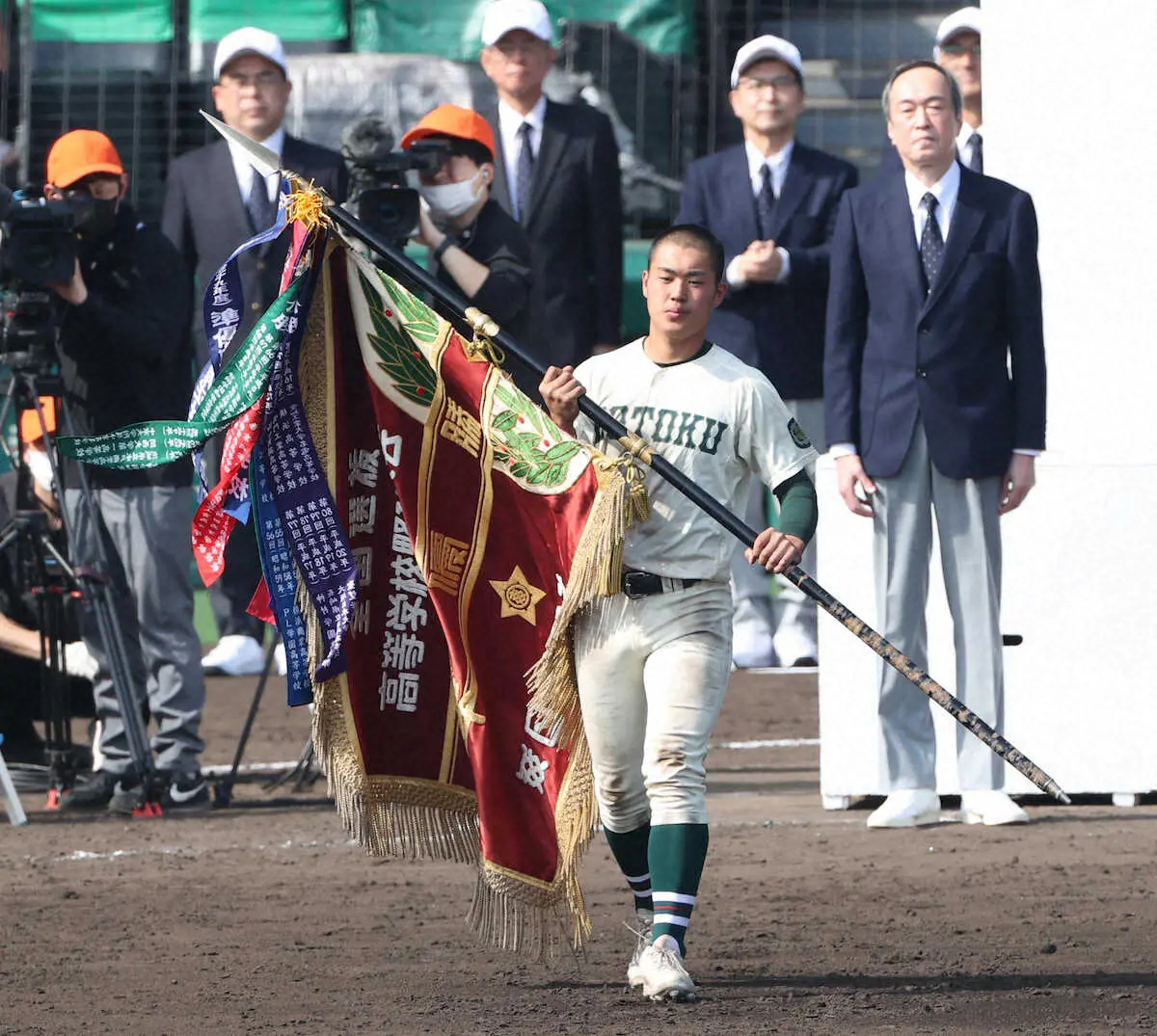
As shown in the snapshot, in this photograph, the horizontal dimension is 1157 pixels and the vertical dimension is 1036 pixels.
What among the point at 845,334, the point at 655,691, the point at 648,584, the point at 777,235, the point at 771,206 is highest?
the point at 771,206

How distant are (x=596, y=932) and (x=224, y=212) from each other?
12.6 feet

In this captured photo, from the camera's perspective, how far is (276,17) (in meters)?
14.4

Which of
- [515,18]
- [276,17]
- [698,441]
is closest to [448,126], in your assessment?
[515,18]

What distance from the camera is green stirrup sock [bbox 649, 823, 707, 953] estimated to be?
5629 mm

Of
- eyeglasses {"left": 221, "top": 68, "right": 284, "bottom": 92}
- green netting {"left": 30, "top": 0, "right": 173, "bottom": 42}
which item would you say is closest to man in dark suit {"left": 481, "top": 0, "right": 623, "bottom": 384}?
eyeglasses {"left": 221, "top": 68, "right": 284, "bottom": 92}

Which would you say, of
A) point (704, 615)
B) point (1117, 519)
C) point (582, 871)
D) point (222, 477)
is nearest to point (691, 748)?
point (704, 615)

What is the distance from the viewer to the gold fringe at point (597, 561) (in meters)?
5.69

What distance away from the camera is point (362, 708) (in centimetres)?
616

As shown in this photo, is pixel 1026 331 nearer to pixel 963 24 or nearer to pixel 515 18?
pixel 963 24

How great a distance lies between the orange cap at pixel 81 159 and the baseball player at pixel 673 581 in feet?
11.8

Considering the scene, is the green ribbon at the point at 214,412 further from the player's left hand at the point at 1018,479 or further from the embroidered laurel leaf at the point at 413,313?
the player's left hand at the point at 1018,479

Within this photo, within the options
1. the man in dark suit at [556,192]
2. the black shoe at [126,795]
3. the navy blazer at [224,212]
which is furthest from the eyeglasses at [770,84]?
the black shoe at [126,795]

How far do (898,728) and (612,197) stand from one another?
2839mm

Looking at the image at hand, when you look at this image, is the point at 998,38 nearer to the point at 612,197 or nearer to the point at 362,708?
the point at 612,197
